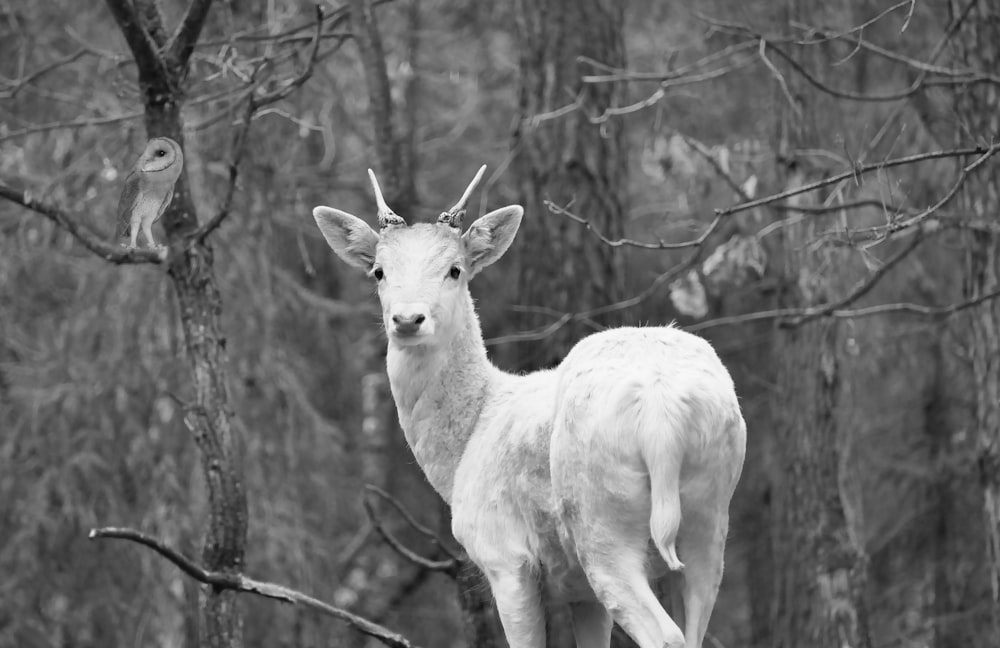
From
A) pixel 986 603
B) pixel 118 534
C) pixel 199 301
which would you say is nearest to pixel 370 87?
pixel 199 301

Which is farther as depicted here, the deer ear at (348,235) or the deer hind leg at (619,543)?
the deer ear at (348,235)

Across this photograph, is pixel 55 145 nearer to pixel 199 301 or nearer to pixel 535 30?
pixel 535 30

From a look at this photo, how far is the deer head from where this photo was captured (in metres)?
6.26

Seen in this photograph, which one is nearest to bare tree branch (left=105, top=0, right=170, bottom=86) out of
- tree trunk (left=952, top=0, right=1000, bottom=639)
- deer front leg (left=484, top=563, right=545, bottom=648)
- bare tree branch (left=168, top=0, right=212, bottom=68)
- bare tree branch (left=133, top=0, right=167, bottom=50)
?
bare tree branch (left=168, top=0, right=212, bottom=68)

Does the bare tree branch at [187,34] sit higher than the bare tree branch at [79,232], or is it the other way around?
the bare tree branch at [187,34]

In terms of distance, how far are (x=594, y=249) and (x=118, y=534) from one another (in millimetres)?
4354

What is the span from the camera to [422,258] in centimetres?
643

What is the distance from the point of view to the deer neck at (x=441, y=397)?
6.78 metres

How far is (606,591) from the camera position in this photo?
570 centimetres

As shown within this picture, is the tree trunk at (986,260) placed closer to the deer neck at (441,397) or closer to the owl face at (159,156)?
the deer neck at (441,397)

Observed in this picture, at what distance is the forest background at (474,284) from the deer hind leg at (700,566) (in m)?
1.53

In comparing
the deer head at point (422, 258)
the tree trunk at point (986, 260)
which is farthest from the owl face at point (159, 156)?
the tree trunk at point (986, 260)

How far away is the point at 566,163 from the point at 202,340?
11.3 ft

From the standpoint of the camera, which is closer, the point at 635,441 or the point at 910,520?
the point at 635,441
